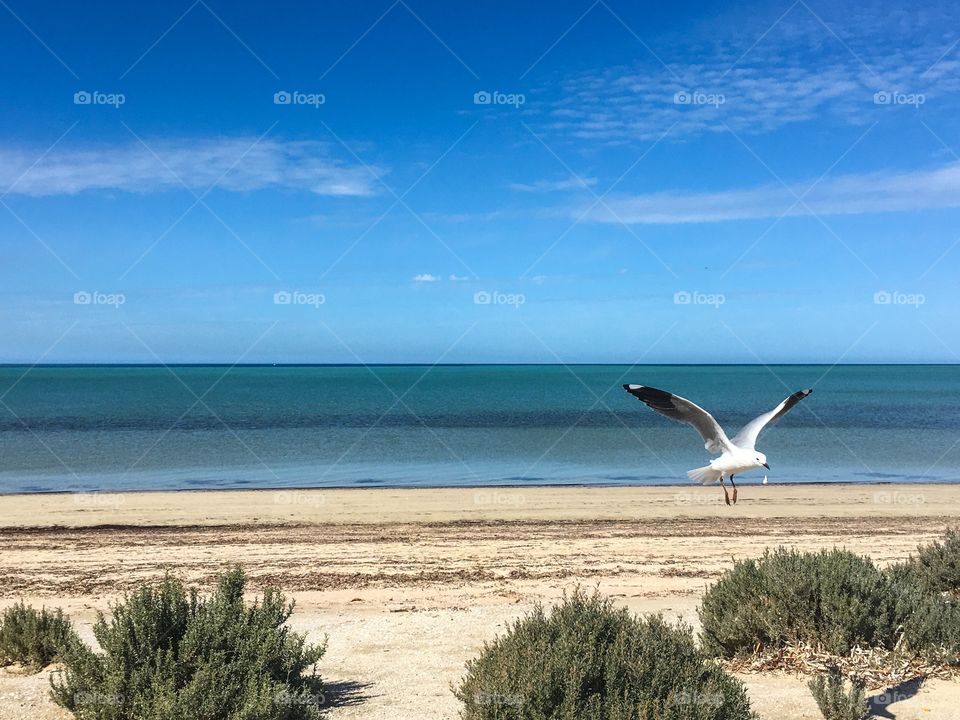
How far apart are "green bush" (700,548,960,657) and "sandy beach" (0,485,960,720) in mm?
414

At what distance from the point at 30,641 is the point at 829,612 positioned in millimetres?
7188

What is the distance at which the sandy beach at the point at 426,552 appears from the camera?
25.4 feet

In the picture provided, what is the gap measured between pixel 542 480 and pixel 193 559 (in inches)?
641

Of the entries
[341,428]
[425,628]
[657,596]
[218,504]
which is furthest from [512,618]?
[341,428]

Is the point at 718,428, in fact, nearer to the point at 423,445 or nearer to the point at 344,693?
the point at 344,693

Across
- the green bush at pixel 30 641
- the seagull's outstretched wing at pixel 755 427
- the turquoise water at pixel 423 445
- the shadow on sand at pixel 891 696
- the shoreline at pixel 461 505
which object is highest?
the turquoise water at pixel 423 445

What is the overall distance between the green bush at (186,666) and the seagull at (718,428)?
341cm

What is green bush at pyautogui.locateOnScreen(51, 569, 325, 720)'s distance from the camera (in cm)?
549

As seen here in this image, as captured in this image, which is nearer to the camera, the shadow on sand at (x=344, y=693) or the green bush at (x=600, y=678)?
the green bush at (x=600, y=678)

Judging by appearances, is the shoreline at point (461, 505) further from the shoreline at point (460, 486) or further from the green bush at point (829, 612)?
the green bush at point (829, 612)

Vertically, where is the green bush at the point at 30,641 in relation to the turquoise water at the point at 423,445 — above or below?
below

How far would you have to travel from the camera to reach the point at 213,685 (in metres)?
5.58

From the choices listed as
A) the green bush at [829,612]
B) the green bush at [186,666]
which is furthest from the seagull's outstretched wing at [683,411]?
the green bush at [186,666]

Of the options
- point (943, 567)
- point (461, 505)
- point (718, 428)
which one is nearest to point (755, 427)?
point (718, 428)
